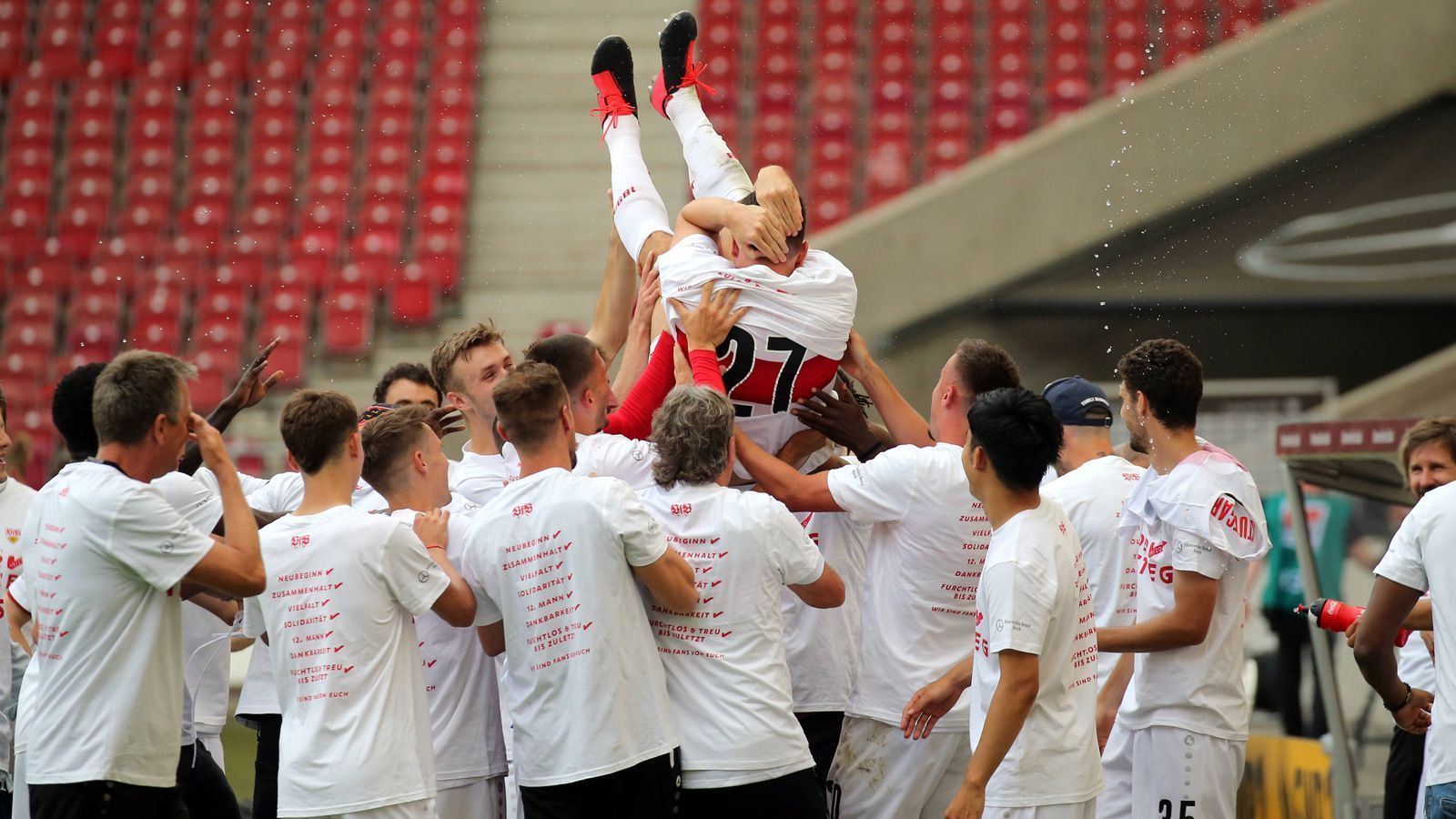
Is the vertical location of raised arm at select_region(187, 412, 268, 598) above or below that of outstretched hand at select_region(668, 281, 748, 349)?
below

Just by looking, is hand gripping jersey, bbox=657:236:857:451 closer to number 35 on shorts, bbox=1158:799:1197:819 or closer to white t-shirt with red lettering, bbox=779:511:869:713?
white t-shirt with red lettering, bbox=779:511:869:713

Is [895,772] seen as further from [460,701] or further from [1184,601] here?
[460,701]

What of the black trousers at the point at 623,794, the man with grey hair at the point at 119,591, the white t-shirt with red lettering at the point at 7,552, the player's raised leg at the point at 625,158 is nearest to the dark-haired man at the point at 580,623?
the black trousers at the point at 623,794

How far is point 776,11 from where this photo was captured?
17.5 m

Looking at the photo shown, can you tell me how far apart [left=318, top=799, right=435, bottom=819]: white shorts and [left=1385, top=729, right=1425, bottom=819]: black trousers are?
369 cm

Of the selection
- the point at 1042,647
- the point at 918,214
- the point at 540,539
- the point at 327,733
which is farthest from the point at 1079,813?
the point at 918,214

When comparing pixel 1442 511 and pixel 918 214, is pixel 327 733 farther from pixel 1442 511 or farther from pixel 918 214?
pixel 918 214

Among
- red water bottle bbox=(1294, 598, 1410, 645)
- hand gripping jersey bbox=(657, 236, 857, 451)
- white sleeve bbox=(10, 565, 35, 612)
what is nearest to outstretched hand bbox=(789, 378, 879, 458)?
hand gripping jersey bbox=(657, 236, 857, 451)

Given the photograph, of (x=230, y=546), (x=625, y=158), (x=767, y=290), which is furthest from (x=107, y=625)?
(x=625, y=158)

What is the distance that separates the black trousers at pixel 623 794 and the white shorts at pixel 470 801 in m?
0.52

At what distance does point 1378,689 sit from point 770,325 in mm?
2235

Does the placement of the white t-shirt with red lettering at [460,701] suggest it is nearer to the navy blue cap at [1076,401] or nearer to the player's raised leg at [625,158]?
the player's raised leg at [625,158]

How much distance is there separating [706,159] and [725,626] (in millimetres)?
2128

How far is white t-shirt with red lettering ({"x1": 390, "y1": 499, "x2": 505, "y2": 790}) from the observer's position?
4.40m
